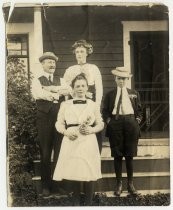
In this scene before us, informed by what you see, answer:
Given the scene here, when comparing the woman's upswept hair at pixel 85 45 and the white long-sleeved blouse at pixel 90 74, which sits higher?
the woman's upswept hair at pixel 85 45

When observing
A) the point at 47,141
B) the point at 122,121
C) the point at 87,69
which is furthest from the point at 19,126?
the point at 122,121

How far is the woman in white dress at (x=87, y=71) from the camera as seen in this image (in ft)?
15.3

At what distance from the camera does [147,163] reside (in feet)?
15.4

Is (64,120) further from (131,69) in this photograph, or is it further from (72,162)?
(131,69)

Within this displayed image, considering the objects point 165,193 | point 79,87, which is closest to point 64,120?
point 79,87

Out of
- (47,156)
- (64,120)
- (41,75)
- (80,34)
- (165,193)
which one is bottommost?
(165,193)

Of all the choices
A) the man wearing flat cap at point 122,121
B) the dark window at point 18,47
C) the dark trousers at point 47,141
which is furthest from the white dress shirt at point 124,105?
the dark window at point 18,47

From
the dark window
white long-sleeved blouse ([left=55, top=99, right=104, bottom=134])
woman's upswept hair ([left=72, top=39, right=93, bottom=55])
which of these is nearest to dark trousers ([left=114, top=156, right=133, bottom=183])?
white long-sleeved blouse ([left=55, top=99, right=104, bottom=134])

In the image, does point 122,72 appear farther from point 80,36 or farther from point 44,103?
point 44,103

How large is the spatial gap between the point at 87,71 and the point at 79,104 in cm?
27

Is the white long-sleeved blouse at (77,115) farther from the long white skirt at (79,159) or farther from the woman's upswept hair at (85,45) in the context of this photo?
the woman's upswept hair at (85,45)

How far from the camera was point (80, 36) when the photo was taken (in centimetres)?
468

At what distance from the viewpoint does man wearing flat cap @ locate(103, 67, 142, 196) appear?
15.3 feet

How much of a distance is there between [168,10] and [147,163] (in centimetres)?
120
